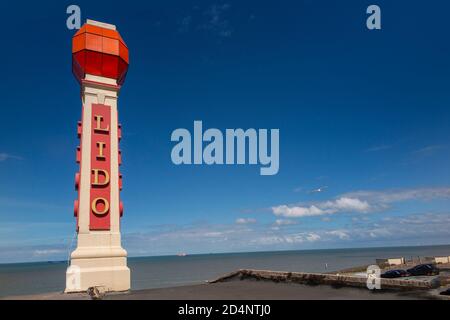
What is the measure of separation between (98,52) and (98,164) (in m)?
7.52

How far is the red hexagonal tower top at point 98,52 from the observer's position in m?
25.3

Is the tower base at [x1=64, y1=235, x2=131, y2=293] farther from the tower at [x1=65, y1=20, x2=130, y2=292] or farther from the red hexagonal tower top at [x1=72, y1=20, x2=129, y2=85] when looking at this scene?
the red hexagonal tower top at [x1=72, y1=20, x2=129, y2=85]

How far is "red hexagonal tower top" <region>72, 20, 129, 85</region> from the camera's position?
997 inches

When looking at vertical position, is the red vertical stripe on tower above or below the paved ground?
above

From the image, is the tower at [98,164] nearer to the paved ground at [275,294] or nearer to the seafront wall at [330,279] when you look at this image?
the paved ground at [275,294]

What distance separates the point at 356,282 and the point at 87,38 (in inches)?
857

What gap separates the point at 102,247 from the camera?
23734mm

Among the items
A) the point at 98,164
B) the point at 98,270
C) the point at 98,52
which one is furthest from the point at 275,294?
the point at 98,52

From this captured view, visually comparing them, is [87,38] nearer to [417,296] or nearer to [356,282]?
[356,282]

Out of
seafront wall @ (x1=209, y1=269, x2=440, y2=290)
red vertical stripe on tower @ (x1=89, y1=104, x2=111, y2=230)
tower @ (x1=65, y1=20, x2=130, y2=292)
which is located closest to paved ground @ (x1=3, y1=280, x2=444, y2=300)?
seafront wall @ (x1=209, y1=269, x2=440, y2=290)

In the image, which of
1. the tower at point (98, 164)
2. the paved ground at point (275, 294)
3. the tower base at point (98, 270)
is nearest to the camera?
the paved ground at point (275, 294)

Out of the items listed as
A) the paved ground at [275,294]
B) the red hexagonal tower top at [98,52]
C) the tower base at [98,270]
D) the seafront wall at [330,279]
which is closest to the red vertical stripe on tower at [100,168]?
the tower base at [98,270]
